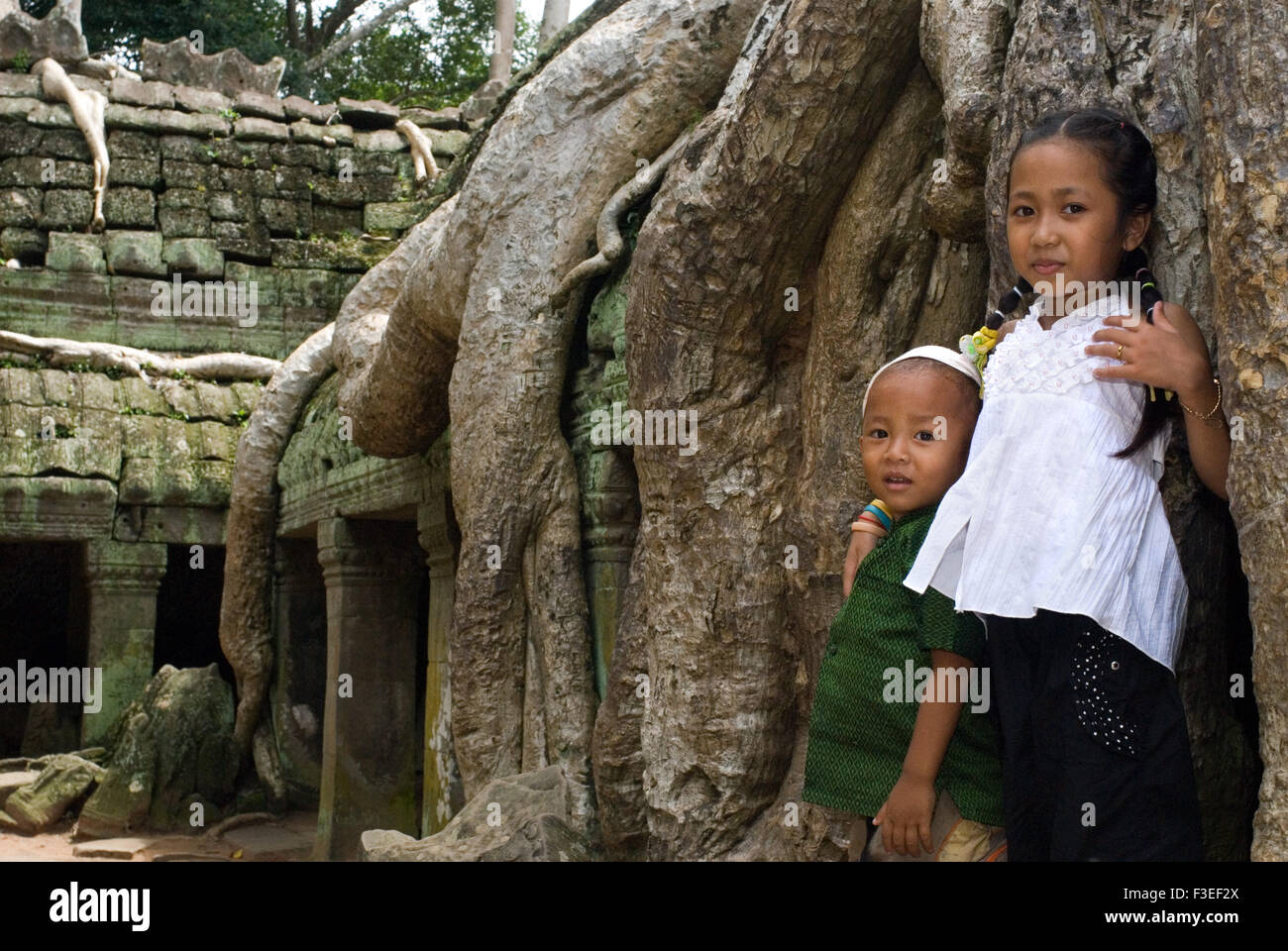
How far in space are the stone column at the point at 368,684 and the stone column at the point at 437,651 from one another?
101 centimetres

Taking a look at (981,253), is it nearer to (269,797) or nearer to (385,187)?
(269,797)

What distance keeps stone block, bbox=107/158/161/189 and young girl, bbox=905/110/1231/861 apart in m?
9.76

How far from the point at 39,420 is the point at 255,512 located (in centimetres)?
215

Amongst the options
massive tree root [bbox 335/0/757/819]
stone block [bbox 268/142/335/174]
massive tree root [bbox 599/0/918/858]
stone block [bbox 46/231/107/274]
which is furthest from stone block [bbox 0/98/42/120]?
massive tree root [bbox 599/0/918/858]

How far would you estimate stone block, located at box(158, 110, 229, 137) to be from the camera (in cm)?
1089

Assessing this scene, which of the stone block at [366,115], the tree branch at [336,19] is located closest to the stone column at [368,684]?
the stone block at [366,115]

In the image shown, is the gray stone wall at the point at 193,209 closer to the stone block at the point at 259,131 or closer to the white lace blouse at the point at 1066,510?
the stone block at the point at 259,131

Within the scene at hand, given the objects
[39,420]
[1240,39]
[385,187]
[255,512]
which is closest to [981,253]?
[1240,39]

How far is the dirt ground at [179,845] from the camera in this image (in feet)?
22.8

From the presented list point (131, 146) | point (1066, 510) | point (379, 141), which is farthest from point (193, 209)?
point (1066, 510)

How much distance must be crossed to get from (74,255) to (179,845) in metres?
4.92

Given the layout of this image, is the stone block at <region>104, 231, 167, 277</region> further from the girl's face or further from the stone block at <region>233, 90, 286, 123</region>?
the girl's face

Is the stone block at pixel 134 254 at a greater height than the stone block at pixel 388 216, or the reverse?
the stone block at pixel 388 216
